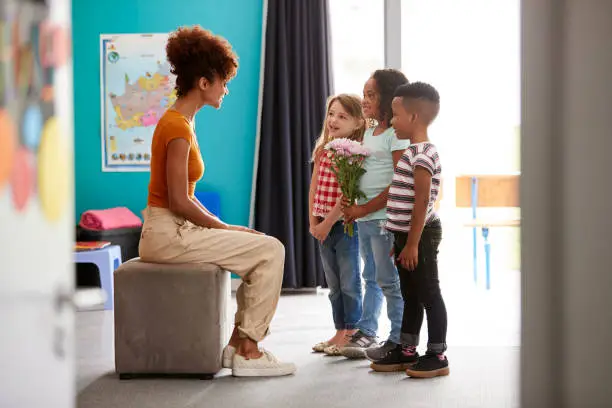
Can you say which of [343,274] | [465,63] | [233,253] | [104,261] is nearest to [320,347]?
[343,274]

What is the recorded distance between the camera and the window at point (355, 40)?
5.65 m

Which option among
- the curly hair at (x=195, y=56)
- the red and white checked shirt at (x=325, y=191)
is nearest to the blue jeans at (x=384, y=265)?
the red and white checked shirt at (x=325, y=191)

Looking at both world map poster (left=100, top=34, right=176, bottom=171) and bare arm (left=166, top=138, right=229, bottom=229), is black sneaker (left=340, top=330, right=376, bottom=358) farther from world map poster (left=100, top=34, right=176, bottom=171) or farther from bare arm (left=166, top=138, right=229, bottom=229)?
world map poster (left=100, top=34, right=176, bottom=171)

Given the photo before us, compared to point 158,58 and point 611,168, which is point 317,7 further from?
point 611,168

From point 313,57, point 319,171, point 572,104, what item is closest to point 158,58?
point 313,57

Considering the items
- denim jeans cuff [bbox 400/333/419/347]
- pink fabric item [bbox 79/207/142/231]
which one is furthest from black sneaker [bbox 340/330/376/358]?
pink fabric item [bbox 79/207/142/231]

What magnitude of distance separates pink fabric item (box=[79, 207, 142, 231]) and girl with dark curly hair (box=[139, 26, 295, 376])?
201 cm

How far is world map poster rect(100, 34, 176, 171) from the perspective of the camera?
5465 mm

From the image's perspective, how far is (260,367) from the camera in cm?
298

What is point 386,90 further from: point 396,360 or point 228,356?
point 228,356

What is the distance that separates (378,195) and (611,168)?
161 cm

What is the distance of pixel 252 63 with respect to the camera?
17.9ft

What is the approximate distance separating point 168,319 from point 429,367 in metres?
1.01

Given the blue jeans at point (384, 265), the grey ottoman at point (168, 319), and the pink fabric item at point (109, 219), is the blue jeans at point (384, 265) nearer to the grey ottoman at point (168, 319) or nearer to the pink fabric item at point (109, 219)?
the grey ottoman at point (168, 319)
